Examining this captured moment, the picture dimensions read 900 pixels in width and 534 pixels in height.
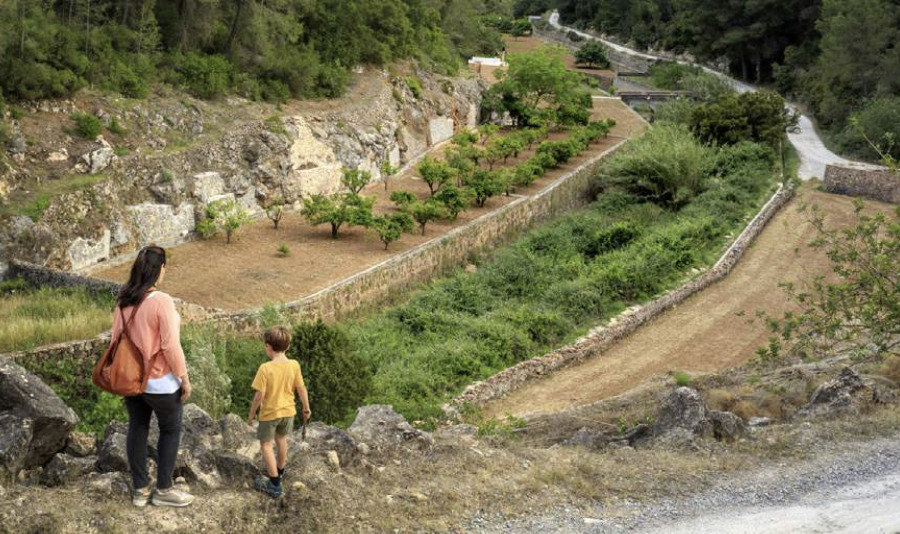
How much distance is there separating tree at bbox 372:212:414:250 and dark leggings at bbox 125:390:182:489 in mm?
14564

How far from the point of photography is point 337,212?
21.9 m

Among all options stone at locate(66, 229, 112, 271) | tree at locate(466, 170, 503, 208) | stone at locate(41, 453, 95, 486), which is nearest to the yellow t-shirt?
stone at locate(41, 453, 95, 486)

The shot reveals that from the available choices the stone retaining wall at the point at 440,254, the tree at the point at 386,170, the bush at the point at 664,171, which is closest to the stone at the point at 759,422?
the stone retaining wall at the point at 440,254

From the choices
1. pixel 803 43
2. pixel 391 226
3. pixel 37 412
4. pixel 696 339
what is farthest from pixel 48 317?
pixel 803 43

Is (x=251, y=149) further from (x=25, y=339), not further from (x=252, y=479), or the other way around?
(x=252, y=479)

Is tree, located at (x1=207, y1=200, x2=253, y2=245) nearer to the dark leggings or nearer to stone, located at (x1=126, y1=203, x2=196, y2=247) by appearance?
stone, located at (x1=126, y1=203, x2=196, y2=247)

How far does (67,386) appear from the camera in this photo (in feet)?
42.7

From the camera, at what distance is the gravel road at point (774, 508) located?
24.9ft

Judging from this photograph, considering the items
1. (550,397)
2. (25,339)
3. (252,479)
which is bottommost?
(550,397)

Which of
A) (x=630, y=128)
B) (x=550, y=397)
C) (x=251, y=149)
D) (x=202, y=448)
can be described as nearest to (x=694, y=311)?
(x=550, y=397)

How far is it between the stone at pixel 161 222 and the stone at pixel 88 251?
0.97 metres

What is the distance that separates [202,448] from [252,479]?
1.90ft

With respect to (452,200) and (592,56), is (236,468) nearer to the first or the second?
(452,200)

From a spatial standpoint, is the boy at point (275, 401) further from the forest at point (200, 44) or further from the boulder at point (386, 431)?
the forest at point (200, 44)
